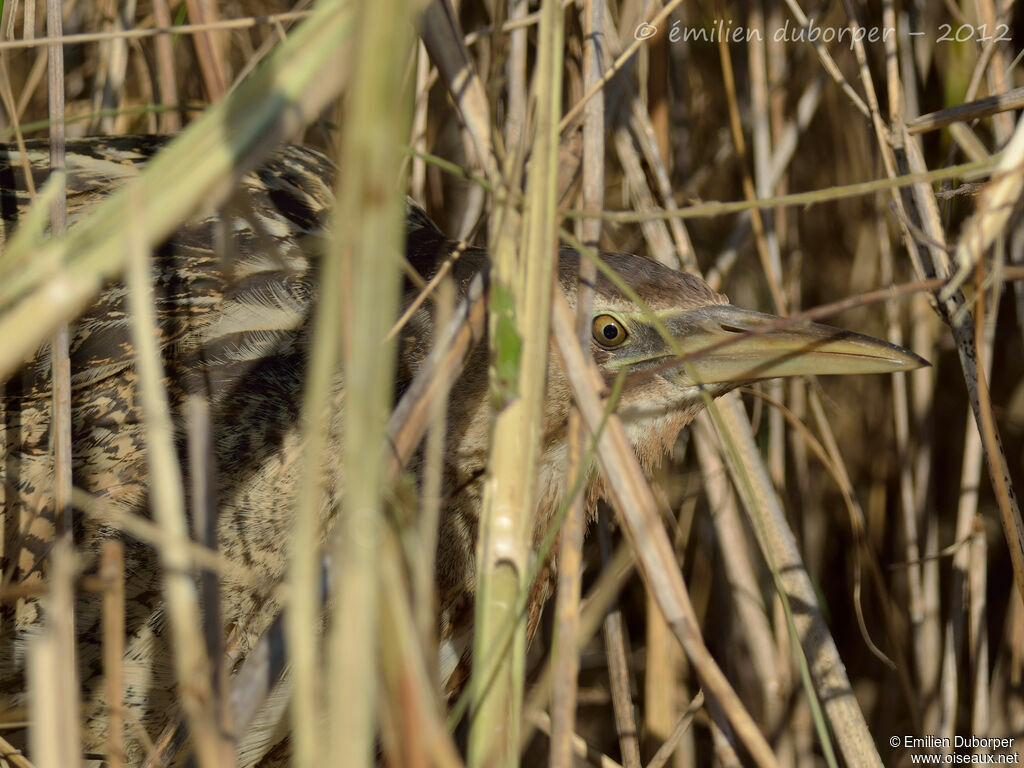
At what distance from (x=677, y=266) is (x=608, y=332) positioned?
30 cm

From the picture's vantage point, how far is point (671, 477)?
6.57ft

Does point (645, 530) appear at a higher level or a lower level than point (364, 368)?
lower

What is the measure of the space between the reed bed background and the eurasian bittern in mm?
111

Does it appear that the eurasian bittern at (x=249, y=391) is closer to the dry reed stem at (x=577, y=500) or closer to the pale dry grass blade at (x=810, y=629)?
the pale dry grass blade at (x=810, y=629)

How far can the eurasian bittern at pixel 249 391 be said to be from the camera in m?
1.36

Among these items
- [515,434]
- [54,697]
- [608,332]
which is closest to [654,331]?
[608,332]

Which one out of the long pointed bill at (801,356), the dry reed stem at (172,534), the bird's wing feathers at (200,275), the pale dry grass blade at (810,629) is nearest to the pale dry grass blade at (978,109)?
the long pointed bill at (801,356)

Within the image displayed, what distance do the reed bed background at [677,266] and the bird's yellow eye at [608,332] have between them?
186 millimetres

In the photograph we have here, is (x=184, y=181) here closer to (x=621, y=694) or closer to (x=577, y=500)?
(x=577, y=500)

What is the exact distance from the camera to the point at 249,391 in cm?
143

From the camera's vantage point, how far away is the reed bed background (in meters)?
0.65

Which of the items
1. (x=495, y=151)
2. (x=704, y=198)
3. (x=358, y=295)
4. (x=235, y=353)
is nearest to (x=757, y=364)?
(x=495, y=151)

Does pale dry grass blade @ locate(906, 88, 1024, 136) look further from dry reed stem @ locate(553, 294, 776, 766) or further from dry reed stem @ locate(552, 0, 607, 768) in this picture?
dry reed stem @ locate(553, 294, 776, 766)

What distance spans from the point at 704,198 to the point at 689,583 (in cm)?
80
